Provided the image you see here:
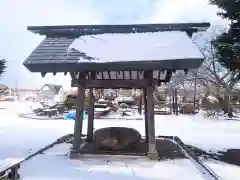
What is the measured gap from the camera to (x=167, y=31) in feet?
28.0

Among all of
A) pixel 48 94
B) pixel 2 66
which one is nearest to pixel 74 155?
pixel 2 66

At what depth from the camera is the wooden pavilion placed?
6.98 metres

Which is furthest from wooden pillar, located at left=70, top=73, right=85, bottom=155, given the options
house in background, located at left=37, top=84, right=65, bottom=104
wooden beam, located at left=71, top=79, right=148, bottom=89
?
house in background, located at left=37, top=84, right=65, bottom=104

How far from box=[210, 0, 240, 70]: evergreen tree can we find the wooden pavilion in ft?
2.81

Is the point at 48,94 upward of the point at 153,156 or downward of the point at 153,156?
upward

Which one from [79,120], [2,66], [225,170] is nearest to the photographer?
[225,170]

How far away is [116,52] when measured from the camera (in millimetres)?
7434

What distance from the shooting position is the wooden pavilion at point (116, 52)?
22.9ft

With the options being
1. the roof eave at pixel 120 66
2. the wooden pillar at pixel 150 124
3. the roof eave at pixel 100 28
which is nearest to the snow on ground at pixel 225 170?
the wooden pillar at pixel 150 124

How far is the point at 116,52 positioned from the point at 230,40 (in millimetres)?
3460

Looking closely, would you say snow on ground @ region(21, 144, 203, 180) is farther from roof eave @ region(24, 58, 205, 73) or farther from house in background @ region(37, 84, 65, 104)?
house in background @ region(37, 84, 65, 104)

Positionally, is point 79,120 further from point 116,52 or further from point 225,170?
point 225,170

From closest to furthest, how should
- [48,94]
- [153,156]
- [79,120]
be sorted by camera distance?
[153,156]
[79,120]
[48,94]

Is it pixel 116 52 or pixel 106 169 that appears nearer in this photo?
pixel 106 169
